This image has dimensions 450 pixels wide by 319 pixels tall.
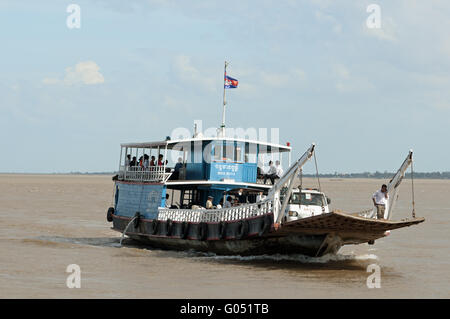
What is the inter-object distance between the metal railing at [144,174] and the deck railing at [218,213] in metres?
1.05

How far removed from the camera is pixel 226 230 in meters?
20.1

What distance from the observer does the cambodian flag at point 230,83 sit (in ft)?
80.7

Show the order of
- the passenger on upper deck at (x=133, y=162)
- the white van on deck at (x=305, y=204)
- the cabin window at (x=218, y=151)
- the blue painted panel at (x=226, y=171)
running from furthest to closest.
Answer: the passenger on upper deck at (x=133, y=162)
the cabin window at (x=218, y=151)
the blue painted panel at (x=226, y=171)
the white van on deck at (x=305, y=204)

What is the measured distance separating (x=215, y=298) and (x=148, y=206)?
32.8 feet

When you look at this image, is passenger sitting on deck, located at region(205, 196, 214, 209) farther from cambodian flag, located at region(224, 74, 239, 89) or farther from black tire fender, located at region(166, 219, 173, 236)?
cambodian flag, located at region(224, 74, 239, 89)

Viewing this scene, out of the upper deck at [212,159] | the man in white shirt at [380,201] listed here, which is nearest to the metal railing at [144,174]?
the upper deck at [212,159]

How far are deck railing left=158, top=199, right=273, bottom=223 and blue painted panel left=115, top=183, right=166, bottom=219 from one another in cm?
43

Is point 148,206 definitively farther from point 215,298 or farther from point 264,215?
point 215,298

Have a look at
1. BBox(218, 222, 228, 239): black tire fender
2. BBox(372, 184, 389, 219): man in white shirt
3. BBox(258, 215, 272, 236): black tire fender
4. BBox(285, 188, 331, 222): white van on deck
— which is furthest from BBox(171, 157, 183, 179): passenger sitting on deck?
BBox(372, 184, 389, 219): man in white shirt

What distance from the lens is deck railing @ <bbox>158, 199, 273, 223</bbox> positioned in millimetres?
18891

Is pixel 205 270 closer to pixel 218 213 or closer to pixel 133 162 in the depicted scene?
pixel 218 213

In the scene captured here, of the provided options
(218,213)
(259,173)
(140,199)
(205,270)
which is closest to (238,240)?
(218,213)

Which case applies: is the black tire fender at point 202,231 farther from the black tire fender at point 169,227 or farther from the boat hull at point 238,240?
the black tire fender at point 169,227

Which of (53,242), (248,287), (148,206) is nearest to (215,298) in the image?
(248,287)
